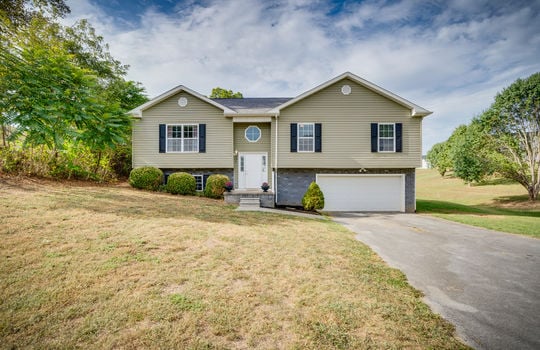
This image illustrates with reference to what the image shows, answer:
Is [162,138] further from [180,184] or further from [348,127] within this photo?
[348,127]

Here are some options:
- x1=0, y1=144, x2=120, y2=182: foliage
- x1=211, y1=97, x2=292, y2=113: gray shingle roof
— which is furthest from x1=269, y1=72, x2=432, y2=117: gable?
x1=0, y1=144, x2=120, y2=182: foliage

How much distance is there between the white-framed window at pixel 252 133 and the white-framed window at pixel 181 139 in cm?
285

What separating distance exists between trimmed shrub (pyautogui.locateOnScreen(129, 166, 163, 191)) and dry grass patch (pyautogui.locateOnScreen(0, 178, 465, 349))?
18.5ft

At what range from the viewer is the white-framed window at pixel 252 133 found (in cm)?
1277

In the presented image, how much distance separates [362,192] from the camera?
12.3m

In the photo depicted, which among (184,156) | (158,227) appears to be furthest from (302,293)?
(184,156)

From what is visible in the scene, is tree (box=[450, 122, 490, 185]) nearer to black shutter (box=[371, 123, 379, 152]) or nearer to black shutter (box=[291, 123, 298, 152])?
black shutter (box=[371, 123, 379, 152])

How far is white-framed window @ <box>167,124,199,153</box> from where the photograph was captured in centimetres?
1237

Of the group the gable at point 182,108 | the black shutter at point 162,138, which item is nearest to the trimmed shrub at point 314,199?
the gable at point 182,108

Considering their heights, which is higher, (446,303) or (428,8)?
(428,8)

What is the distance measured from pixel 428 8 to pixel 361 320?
13.6 m

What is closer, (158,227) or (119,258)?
(119,258)

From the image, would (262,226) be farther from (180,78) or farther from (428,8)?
(428,8)

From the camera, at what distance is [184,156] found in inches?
485
